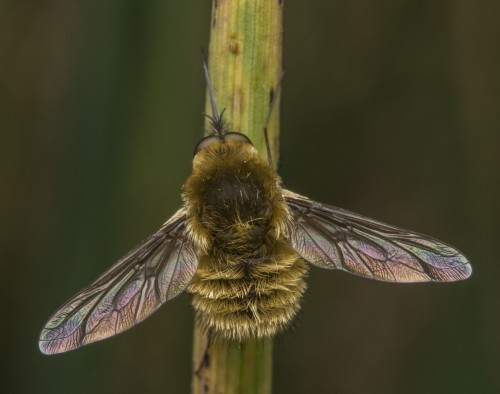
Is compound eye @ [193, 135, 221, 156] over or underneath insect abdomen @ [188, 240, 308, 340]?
over

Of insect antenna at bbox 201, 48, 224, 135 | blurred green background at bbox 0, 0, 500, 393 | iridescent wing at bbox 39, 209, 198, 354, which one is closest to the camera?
iridescent wing at bbox 39, 209, 198, 354

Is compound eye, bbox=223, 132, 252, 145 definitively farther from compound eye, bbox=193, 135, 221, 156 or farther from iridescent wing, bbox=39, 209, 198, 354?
iridescent wing, bbox=39, 209, 198, 354

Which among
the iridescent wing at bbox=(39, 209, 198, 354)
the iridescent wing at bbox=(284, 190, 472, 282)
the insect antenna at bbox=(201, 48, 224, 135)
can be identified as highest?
the insect antenna at bbox=(201, 48, 224, 135)

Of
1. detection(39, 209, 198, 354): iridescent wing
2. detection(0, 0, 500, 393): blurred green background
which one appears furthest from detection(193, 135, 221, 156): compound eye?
detection(0, 0, 500, 393): blurred green background

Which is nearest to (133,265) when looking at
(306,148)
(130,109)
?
(130,109)

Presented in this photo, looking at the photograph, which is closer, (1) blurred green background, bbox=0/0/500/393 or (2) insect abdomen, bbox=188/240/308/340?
(2) insect abdomen, bbox=188/240/308/340

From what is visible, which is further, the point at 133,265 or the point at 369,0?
the point at 369,0

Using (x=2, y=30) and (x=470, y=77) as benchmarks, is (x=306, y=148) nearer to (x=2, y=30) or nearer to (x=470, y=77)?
(x=470, y=77)
